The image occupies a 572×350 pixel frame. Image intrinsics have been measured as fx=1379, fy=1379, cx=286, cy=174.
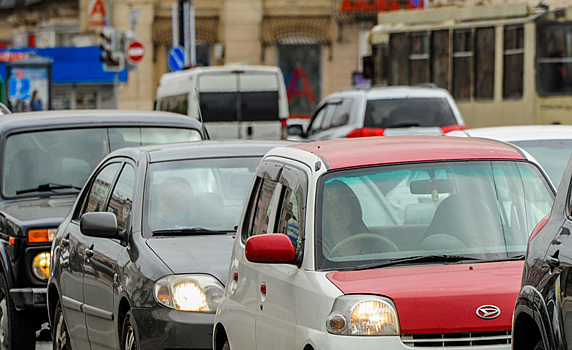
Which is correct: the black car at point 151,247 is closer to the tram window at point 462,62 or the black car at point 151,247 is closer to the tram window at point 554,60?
the tram window at point 554,60

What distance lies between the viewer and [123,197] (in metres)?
8.48

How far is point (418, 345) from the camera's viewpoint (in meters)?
5.26

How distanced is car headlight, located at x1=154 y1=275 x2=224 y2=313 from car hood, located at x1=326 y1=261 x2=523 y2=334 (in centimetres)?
174

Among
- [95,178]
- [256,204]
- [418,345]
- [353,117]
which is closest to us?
[418,345]

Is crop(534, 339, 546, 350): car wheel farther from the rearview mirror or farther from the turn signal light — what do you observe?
the turn signal light

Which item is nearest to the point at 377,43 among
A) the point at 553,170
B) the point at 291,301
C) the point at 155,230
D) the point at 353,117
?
the point at 353,117

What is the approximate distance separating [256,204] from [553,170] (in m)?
3.91

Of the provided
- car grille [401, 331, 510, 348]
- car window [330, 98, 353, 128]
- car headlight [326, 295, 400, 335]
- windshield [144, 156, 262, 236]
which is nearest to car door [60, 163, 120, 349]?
windshield [144, 156, 262, 236]

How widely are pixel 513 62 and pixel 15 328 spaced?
16673mm

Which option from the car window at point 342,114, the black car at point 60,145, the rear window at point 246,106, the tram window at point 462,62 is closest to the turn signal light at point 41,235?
the black car at point 60,145

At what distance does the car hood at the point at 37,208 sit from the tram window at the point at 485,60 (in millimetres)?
15700

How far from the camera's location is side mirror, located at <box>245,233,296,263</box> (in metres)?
5.81

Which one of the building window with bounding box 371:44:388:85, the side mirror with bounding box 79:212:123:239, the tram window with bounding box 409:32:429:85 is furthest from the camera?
the building window with bounding box 371:44:388:85

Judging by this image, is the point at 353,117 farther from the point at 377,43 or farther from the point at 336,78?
the point at 336,78
